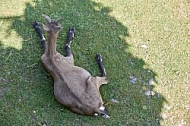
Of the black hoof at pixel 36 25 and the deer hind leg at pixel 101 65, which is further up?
the deer hind leg at pixel 101 65

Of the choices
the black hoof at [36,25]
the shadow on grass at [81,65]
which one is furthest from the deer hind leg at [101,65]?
the black hoof at [36,25]

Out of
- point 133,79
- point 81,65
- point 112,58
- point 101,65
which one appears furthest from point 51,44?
point 133,79

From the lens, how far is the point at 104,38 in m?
6.25

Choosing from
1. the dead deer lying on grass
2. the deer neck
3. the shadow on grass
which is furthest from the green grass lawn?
the deer neck

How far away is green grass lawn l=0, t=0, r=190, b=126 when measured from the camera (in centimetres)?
518

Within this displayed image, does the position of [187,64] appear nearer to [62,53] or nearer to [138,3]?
[138,3]

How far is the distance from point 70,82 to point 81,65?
774mm

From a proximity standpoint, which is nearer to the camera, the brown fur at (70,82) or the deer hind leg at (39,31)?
the brown fur at (70,82)

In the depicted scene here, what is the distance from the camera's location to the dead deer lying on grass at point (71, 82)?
4.90 m

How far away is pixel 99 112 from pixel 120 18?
2.19 m

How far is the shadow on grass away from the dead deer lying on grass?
18cm

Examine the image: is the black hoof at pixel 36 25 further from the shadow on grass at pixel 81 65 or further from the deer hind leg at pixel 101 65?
the deer hind leg at pixel 101 65

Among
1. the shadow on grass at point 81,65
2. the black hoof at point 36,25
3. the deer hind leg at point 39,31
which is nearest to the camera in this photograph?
the shadow on grass at point 81,65

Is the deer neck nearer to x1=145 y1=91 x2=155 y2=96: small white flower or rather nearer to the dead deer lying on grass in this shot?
the dead deer lying on grass
